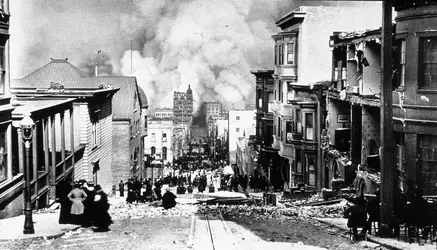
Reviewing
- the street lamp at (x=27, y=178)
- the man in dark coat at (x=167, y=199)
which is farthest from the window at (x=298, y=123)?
the street lamp at (x=27, y=178)

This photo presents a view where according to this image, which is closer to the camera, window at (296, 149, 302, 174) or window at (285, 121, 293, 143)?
window at (296, 149, 302, 174)

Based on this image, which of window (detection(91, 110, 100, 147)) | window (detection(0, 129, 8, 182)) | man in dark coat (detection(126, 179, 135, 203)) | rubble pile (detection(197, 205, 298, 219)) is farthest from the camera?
window (detection(91, 110, 100, 147))

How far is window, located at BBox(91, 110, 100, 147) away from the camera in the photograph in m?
42.4

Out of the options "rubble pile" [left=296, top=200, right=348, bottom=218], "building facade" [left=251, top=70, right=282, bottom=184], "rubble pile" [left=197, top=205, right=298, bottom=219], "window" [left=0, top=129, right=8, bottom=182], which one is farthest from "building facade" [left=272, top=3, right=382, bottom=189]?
"window" [left=0, top=129, right=8, bottom=182]

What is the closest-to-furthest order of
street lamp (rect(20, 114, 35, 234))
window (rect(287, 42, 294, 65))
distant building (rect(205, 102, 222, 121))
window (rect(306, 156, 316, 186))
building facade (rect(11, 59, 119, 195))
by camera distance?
street lamp (rect(20, 114, 35, 234)) → building facade (rect(11, 59, 119, 195)) → window (rect(306, 156, 316, 186)) → window (rect(287, 42, 294, 65)) → distant building (rect(205, 102, 222, 121))

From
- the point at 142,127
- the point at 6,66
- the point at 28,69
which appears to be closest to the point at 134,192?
the point at 6,66

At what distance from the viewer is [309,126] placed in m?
39.3

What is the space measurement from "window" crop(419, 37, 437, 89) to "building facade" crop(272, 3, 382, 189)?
2097 centimetres

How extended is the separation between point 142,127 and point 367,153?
50845 mm

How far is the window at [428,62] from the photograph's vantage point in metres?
17.0

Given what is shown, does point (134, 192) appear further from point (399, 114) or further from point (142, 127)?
point (142, 127)

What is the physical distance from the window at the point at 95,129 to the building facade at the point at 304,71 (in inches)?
565

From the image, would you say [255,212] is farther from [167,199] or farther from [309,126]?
[309,126]

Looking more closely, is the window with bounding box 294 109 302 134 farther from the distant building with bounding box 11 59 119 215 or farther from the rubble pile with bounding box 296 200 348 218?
the rubble pile with bounding box 296 200 348 218
